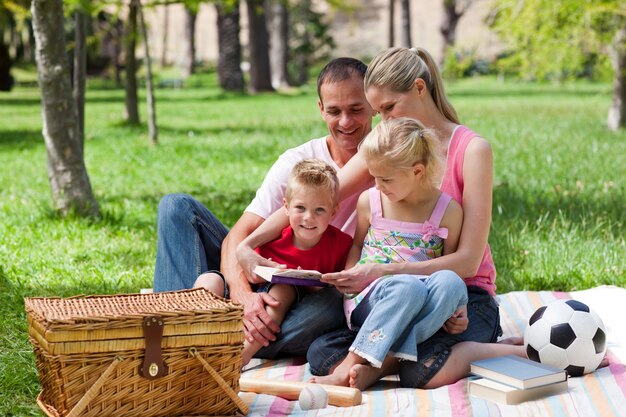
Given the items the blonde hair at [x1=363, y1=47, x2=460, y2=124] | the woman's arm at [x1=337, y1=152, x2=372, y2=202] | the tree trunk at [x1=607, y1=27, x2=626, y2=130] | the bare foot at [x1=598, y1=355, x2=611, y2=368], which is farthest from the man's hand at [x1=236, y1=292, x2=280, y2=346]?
the tree trunk at [x1=607, y1=27, x2=626, y2=130]

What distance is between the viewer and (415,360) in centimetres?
385

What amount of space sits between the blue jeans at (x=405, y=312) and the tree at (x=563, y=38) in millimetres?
8720

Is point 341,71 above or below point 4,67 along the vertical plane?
above

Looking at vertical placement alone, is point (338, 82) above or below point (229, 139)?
above

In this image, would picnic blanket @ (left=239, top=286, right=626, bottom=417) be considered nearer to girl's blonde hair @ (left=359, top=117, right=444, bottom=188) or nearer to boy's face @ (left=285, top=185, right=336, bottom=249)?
boy's face @ (left=285, top=185, right=336, bottom=249)

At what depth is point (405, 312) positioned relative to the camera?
3.78 metres

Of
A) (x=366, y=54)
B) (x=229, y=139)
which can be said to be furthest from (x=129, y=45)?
(x=366, y=54)

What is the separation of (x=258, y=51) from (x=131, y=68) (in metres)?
12.8

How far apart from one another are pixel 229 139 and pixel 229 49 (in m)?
15.6

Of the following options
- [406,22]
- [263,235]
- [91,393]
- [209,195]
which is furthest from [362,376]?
[406,22]

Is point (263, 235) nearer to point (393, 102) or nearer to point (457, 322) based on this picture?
point (393, 102)

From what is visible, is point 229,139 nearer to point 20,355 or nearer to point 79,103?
point 79,103

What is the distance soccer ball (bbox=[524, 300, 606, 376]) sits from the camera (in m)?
4.02

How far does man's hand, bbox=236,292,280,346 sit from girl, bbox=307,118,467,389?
224mm
